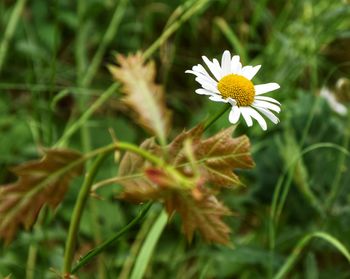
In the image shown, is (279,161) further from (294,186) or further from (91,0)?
(91,0)

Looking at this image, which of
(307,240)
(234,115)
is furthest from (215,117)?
(307,240)

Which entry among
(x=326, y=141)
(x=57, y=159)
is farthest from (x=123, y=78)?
(x=326, y=141)

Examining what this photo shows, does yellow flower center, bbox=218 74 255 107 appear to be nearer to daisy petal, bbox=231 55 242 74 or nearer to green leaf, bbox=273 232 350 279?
daisy petal, bbox=231 55 242 74

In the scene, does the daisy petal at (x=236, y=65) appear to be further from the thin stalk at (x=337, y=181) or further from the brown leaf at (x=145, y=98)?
the thin stalk at (x=337, y=181)

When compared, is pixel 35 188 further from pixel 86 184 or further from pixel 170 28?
pixel 170 28

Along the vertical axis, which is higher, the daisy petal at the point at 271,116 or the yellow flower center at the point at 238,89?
the yellow flower center at the point at 238,89

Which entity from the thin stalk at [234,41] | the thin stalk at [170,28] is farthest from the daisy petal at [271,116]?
the thin stalk at [234,41]
